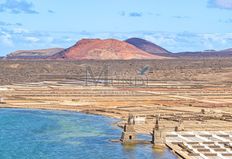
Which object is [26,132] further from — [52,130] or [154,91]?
[154,91]

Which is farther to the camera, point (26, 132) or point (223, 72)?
point (223, 72)

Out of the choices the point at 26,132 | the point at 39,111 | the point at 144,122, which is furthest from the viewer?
the point at 39,111

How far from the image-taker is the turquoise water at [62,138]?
57000 mm

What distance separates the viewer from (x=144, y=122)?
76438mm

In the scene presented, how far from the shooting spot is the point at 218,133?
68.0 metres

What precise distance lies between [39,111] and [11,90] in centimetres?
3791

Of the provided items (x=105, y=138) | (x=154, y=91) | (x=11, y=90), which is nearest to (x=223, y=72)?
(x=154, y=91)

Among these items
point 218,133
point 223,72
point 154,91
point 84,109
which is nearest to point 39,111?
point 84,109

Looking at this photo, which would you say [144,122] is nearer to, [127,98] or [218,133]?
[218,133]

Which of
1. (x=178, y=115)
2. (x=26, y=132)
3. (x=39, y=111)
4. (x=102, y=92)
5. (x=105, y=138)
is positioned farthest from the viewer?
(x=102, y=92)

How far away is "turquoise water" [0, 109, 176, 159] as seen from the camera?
187ft

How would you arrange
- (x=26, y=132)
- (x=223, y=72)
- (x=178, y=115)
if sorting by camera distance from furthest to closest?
1. (x=223, y=72)
2. (x=178, y=115)
3. (x=26, y=132)

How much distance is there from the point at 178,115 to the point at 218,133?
58.1 feet

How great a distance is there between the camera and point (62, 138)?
66312 mm
